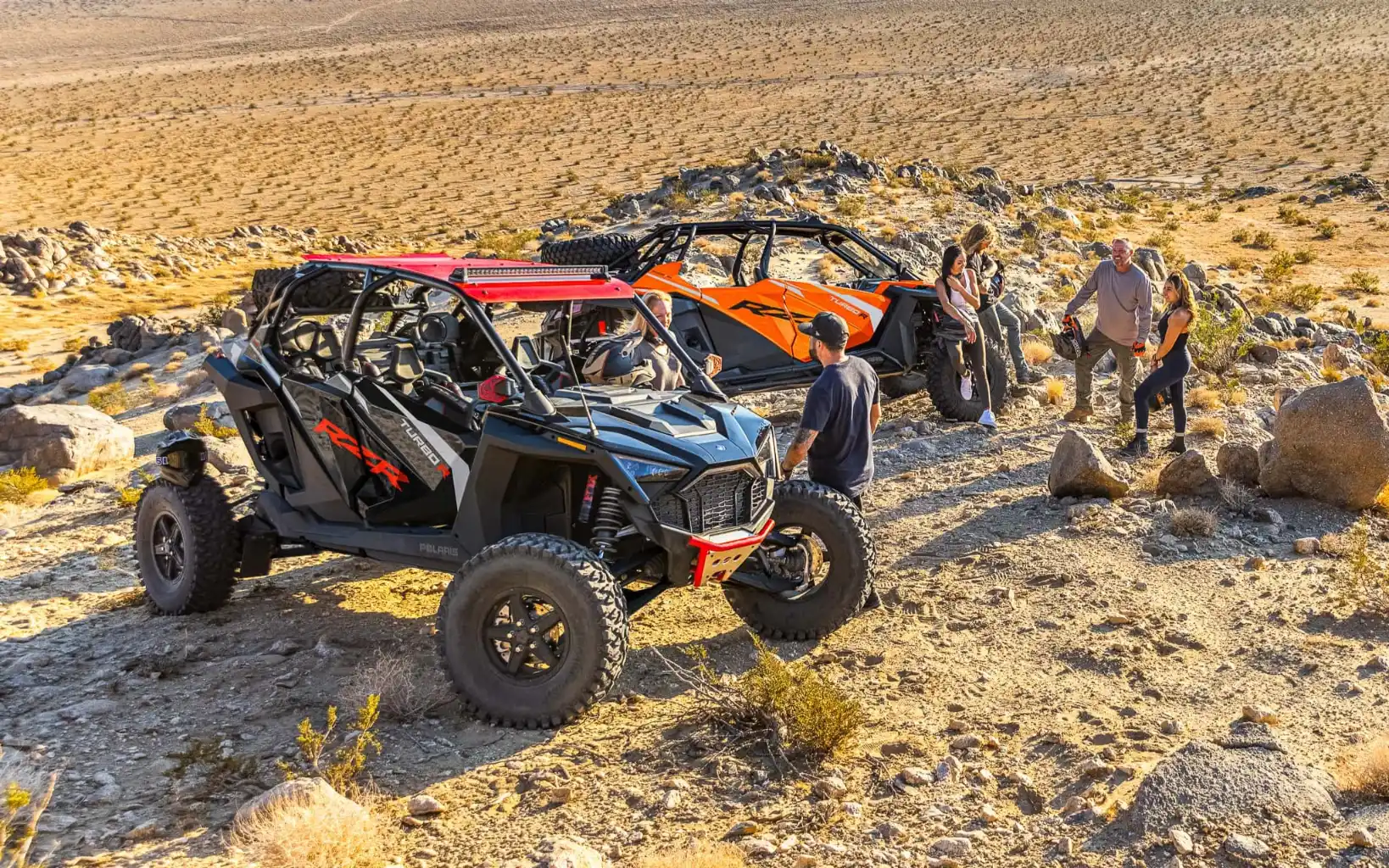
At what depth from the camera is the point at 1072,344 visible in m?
10.5

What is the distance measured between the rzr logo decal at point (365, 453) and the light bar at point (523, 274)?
114 cm

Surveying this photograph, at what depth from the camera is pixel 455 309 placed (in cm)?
711

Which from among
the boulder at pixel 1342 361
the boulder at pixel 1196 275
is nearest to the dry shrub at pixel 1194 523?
the boulder at pixel 1342 361

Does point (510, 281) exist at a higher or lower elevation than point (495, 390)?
higher

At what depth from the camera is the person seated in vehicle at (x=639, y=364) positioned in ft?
23.0

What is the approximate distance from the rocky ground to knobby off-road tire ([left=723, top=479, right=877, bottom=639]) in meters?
0.17

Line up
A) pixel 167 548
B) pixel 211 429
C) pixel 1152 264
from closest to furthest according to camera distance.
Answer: pixel 167 548
pixel 211 429
pixel 1152 264

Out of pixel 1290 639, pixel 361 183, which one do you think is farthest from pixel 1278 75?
pixel 1290 639

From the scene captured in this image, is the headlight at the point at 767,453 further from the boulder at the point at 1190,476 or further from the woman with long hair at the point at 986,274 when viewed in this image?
the woman with long hair at the point at 986,274

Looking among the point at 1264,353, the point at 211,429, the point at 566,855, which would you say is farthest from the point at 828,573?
the point at 1264,353

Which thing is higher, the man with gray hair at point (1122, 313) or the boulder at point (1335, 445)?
the man with gray hair at point (1122, 313)

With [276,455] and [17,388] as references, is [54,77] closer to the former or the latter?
[17,388]

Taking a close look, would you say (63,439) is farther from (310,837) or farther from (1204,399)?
(1204,399)

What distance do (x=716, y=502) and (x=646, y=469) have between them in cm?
44
